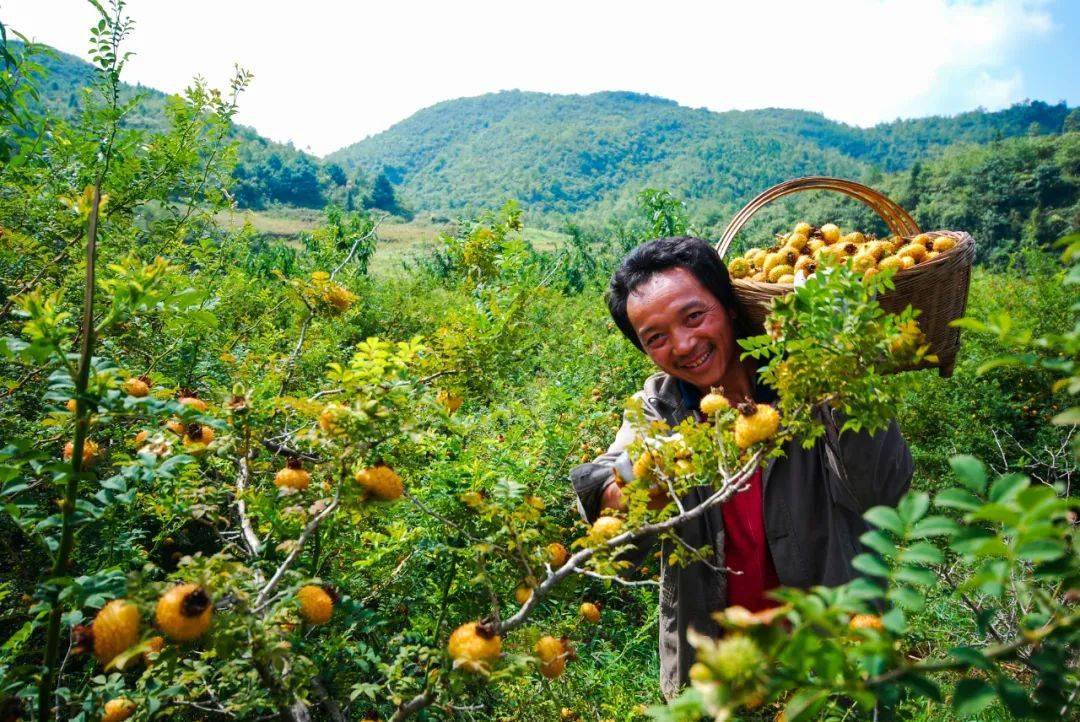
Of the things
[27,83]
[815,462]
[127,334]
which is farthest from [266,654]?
[127,334]

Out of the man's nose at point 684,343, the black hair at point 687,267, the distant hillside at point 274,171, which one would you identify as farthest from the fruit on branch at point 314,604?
the distant hillside at point 274,171

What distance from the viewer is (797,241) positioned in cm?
226

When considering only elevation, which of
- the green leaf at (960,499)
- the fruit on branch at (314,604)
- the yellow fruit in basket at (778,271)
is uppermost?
the yellow fruit in basket at (778,271)

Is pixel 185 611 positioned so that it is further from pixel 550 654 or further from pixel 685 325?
pixel 685 325

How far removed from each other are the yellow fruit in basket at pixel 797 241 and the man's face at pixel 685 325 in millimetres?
547

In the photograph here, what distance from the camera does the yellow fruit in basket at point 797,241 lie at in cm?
224

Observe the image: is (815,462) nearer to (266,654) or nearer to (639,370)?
(266,654)

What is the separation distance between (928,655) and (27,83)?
420 centimetres

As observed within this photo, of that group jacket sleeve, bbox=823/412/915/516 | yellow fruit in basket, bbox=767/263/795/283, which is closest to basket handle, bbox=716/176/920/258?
yellow fruit in basket, bbox=767/263/795/283

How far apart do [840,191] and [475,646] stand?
7.50ft

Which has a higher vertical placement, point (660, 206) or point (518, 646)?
point (660, 206)

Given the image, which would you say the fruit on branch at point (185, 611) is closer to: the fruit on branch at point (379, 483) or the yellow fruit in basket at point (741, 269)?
the fruit on branch at point (379, 483)

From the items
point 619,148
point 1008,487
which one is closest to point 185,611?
point 1008,487

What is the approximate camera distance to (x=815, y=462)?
186 cm
